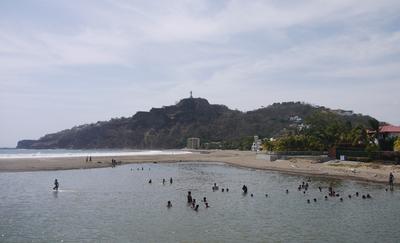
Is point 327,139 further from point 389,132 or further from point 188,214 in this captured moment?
point 188,214

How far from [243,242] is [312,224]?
845cm

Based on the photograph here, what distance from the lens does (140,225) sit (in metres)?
34.8

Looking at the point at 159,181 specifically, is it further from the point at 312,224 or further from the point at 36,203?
the point at 312,224

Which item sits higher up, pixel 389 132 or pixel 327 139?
pixel 389 132

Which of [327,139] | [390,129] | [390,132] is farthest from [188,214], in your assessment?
[390,129]

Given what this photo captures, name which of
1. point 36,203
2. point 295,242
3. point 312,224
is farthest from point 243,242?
point 36,203

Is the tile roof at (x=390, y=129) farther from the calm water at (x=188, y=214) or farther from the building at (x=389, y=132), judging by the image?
the calm water at (x=188, y=214)

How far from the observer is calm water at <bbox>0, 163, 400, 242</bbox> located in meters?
31.2

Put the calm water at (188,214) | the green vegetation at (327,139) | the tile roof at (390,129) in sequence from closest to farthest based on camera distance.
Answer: the calm water at (188,214), the green vegetation at (327,139), the tile roof at (390,129)

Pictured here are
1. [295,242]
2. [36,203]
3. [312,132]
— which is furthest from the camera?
[312,132]

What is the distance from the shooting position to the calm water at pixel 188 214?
3125cm

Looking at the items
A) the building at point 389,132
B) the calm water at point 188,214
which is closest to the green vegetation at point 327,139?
the building at point 389,132

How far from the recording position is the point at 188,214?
40.1m

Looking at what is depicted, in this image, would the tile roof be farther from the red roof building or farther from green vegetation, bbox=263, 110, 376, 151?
green vegetation, bbox=263, 110, 376, 151
